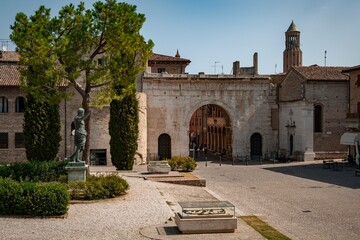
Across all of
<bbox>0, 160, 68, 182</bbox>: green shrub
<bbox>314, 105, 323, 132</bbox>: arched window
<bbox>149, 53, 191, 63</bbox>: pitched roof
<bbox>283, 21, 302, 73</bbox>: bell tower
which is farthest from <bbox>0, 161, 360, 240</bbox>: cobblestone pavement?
<bbox>283, 21, 302, 73</bbox>: bell tower

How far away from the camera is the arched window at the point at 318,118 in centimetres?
4378

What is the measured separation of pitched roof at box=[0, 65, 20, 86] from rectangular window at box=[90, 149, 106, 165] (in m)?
8.42

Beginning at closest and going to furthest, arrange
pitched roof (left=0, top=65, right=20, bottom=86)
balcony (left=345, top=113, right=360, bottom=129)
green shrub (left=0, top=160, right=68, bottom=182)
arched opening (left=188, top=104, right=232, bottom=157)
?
green shrub (left=0, top=160, right=68, bottom=182) → pitched roof (left=0, top=65, right=20, bottom=86) → balcony (left=345, top=113, right=360, bottom=129) → arched opening (left=188, top=104, right=232, bottom=157)

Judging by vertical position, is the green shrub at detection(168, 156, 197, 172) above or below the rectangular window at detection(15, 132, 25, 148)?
below

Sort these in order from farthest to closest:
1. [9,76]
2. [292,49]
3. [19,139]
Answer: [292,49] < [9,76] < [19,139]

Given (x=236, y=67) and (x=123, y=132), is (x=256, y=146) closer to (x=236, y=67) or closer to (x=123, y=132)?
(x=236, y=67)

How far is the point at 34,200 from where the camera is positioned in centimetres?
1623

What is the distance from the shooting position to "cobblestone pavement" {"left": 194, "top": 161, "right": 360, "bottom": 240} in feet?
52.9

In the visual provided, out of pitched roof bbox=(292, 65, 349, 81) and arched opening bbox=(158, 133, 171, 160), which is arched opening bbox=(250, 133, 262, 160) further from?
arched opening bbox=(158, 133, 171, 160)

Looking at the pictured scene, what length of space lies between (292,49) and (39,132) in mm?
63257

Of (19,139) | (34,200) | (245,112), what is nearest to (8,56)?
(19,139)

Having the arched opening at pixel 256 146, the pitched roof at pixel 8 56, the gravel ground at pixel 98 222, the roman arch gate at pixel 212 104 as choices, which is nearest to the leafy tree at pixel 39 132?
the roman arch gate at pixel 212 104

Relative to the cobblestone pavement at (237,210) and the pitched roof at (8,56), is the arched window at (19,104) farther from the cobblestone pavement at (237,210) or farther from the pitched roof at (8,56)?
the cobblestone pavement at (237,210)

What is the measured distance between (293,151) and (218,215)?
1245 inches
